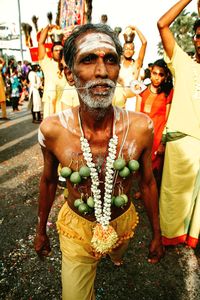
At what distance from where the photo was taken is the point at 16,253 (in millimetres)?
3062

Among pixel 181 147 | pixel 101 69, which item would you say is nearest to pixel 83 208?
pixel 101 69

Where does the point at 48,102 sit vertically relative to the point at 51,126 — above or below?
below

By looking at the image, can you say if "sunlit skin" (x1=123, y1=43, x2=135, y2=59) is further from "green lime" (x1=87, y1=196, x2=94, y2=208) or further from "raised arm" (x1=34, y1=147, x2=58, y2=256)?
"green lime" (x1=87, y1=196, x2=94, y2=208)

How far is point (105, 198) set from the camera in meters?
1.78

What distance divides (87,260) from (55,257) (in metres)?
1.33

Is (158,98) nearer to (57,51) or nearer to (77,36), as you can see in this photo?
(57,51)

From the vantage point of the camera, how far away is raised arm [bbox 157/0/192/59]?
246 cm

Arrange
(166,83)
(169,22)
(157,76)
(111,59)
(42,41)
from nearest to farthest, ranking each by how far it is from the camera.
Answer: (111,59) → (169,22) → (157,76) → (166,83) → (42,41)

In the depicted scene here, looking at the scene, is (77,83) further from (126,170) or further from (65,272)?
(65,272)

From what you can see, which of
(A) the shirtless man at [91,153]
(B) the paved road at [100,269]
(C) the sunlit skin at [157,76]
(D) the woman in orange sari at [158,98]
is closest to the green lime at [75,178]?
(A) the shirtless man at [91,153]

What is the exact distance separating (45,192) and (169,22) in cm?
189

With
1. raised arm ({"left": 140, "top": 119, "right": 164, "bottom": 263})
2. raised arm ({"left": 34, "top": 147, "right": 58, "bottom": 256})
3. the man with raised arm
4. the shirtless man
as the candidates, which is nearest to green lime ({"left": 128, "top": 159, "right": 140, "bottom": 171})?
the shirtless man

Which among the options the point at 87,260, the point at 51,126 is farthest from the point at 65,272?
the point at 51,126

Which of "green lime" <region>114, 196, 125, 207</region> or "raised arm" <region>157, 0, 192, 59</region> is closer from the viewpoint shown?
"green lime" <region>114, 196, 125, 207</region>
